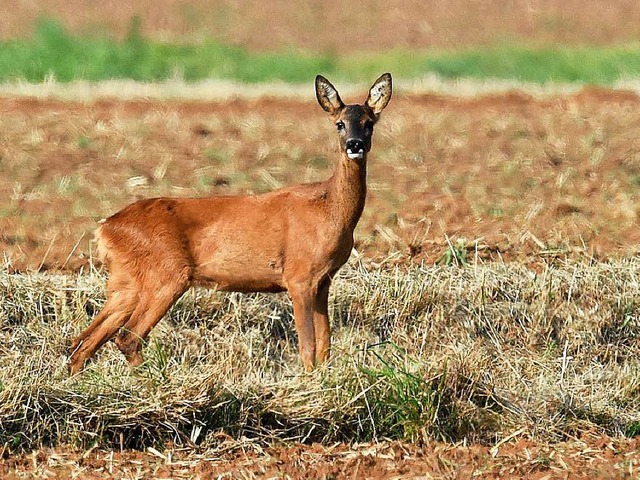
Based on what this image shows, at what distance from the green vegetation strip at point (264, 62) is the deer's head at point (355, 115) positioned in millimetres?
18272

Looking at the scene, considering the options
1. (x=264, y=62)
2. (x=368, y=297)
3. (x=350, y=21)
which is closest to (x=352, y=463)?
(x=368, y=297)

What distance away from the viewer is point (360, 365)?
375 inches

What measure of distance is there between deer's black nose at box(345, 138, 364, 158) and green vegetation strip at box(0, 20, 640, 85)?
18.9 m

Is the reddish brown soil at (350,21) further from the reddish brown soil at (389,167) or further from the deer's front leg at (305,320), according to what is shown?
the deer's front leg at (305,320)

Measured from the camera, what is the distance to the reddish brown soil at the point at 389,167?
13953 mm

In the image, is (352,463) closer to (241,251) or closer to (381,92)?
(241,251)

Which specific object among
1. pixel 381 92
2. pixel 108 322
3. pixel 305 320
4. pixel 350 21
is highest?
pixel 381 92

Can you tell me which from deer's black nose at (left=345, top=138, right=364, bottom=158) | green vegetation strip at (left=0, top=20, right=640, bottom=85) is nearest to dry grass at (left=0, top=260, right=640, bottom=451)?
deer's black nose at (left=345, top=138, right=364, bottom=158)

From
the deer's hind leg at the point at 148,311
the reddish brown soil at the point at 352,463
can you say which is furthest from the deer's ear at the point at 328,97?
the reddish brown soil at the point at 352,463

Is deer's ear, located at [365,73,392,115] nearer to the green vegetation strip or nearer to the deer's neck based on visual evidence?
the deer's neck

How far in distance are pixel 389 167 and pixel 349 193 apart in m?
6.87

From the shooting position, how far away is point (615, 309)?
480 inches

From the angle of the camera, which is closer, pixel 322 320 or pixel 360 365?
pixel 360 365

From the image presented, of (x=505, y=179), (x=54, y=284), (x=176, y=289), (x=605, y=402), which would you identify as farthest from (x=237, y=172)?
(x=605, y=402)
